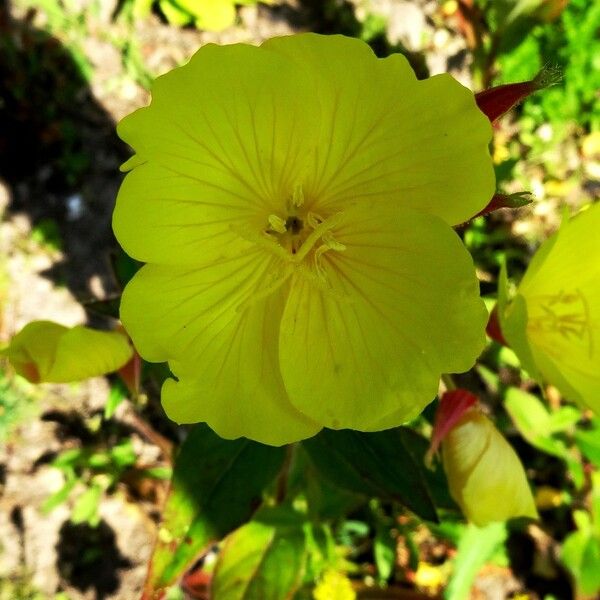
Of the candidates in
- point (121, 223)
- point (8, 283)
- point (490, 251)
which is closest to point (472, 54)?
point (490, 251)

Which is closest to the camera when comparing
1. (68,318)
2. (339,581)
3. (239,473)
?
(239,473)

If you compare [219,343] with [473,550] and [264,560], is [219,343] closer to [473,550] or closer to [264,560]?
[264,560]

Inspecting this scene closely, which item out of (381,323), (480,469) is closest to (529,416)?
(480,469)

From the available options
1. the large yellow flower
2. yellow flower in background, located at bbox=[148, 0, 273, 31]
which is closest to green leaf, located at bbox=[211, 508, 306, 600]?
the large yellow flower

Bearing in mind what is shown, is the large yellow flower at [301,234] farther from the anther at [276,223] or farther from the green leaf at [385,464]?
the green leaf at [385,464]

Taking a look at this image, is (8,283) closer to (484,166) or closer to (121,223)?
(121,223)

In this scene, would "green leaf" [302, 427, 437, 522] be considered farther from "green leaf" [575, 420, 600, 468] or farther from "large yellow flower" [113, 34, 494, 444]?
"green leaf" [575, 420, 600, 468]

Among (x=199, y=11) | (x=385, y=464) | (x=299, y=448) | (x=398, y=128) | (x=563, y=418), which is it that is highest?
(x=199, y=11)
